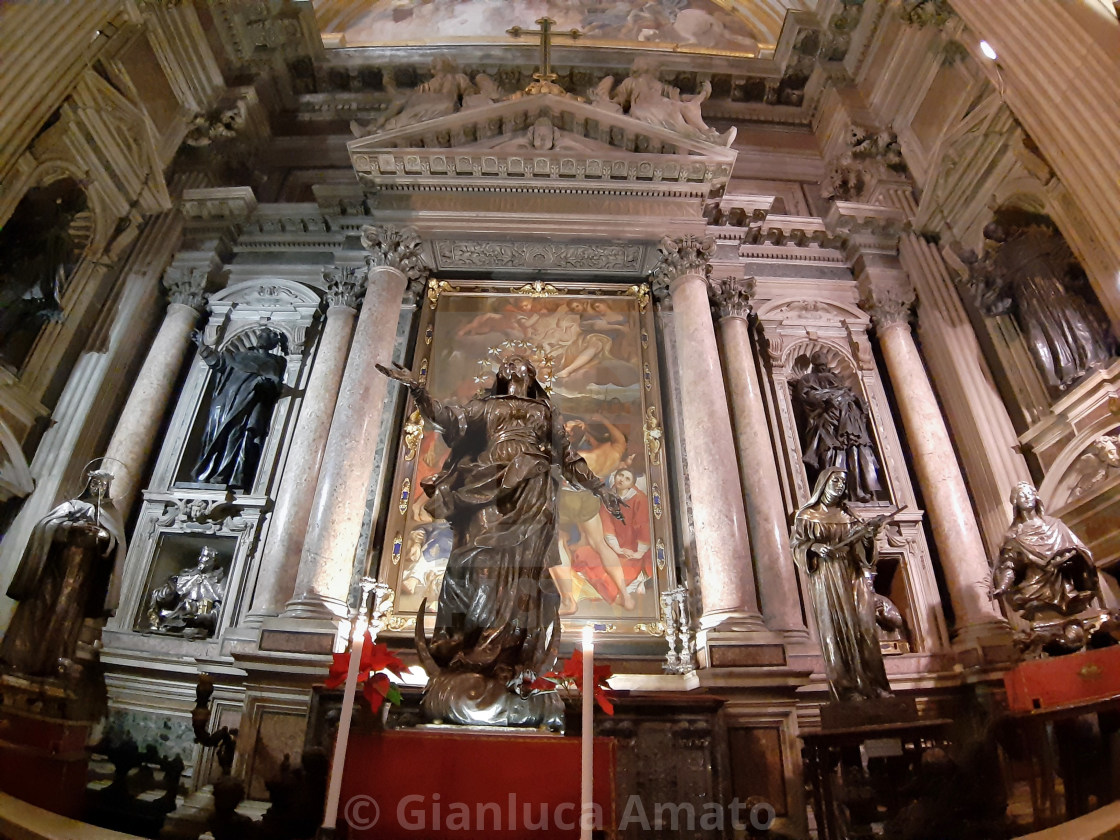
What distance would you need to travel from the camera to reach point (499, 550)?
4.87 metres

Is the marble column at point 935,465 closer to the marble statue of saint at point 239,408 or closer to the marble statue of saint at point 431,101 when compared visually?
the marble statue of saint at point 431,101

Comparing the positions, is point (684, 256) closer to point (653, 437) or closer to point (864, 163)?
point (653, 437)

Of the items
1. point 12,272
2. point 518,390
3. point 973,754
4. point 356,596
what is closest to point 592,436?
point 518,390

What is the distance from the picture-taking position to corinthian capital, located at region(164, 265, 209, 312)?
8359 mm

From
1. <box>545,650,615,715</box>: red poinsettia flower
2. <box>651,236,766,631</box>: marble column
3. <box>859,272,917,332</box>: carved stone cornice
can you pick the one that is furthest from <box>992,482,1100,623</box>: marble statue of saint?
<box>545,650,615,715</box>: red poinsettia flower

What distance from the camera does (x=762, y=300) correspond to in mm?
8789

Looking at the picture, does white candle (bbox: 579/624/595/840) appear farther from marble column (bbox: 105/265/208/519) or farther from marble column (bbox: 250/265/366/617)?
marble column (bbox: 105/265/208/519)

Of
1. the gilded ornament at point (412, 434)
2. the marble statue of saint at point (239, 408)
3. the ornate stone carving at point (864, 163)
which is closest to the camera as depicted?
the gilded ornament at point (412, 434)

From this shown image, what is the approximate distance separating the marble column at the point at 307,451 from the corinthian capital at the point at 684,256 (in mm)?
3768

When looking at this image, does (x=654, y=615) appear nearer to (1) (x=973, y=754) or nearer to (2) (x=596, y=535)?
(2) (x=596, y=535)

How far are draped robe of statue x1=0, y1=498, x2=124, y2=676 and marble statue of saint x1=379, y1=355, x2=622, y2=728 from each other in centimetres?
289

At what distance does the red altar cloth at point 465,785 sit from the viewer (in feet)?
10.5

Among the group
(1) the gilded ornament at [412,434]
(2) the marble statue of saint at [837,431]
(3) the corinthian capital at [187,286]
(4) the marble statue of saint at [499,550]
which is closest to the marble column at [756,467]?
(2) the marble statue of saint at [837,431]

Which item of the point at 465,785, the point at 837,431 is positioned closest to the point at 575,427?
the point at 837,431
